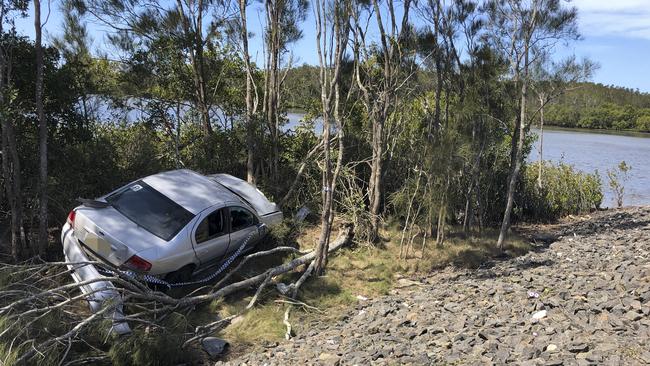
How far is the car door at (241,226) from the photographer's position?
8.73 metres

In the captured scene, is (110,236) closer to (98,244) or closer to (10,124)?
(98,244)

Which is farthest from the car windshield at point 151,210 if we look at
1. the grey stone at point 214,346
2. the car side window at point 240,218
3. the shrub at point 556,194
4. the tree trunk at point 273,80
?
the shrub at point 556,194

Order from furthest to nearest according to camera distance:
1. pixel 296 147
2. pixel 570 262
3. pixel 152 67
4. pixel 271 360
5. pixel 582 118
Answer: pixel 582 118 → pixel 296 147 → pixel 152 67 → pixel 570 262 → pixel 271 360

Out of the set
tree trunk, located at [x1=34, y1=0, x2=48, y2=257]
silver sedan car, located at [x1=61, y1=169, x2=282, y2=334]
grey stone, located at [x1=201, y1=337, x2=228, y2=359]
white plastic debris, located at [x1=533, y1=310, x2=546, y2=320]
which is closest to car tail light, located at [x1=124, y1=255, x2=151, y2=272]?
silver sedan car, located at [x1=61, y1=169, x2=282, y2=334]

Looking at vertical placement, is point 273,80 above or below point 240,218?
above

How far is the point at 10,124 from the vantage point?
7.80m

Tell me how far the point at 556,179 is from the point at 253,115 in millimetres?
12001

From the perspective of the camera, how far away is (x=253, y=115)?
12.7 metres

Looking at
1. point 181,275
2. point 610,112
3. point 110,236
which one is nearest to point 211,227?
point 181,275

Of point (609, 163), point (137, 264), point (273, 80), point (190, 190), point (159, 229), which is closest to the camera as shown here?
point (137, 264)

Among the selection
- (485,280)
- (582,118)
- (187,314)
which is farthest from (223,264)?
(582,118)

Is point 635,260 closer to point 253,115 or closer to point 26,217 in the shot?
point 253,115

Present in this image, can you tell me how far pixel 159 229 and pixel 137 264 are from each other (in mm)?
672

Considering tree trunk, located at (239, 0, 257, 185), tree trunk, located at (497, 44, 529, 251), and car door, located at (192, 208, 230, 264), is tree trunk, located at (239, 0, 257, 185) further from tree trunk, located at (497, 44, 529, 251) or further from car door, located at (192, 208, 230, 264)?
tree trunk, located at (497, 44, 529, 251)
